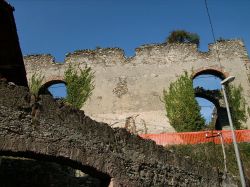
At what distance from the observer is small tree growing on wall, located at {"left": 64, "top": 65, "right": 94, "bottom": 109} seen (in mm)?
21805

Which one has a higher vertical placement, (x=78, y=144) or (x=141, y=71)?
(x=141, y=71)

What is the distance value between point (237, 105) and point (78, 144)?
1650cm

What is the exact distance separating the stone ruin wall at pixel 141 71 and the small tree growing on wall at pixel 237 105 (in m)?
0.39

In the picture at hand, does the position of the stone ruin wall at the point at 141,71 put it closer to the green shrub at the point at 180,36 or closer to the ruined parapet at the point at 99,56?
the ruined parapet at the point at 99,56

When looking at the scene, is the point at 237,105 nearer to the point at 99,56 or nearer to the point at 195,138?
the point at 195,138

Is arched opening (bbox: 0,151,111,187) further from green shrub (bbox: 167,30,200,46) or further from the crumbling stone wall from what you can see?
green shrub (bbox: 167,30,200,46)

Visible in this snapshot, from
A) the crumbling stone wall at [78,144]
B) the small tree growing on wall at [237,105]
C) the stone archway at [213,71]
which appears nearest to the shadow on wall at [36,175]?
the crumbling stone wall at [78,144]

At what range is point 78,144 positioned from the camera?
5875 mm

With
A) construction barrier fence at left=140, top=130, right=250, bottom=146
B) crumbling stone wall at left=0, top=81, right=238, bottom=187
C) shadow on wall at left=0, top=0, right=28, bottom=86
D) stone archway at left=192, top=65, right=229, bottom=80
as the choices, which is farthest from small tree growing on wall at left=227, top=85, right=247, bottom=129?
crumbling stone wall at left=0, top=81, right=238, bottom=187

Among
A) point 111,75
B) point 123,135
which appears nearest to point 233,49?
point 111,75

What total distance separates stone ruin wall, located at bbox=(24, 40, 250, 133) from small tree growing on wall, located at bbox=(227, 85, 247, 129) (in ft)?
1.29

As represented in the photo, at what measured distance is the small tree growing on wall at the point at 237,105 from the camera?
67.0ft

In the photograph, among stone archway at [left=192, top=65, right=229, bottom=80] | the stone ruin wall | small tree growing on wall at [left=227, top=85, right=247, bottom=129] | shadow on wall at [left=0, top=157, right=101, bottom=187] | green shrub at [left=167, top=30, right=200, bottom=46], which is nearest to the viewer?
shadow on wall at [left=0, top=157, right=101, bottom=187]

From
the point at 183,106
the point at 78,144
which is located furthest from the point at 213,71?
the point at 78,144
